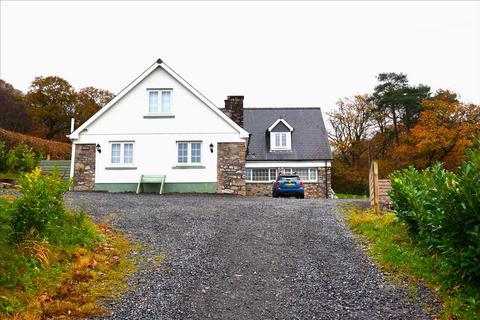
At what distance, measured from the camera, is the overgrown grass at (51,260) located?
5.12m

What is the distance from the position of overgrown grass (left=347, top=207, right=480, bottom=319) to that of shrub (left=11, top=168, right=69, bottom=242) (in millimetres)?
5699

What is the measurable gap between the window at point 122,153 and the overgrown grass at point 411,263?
1265 centimetres

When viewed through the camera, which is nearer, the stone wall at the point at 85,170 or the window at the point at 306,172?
the stone wall at the point at 85,170

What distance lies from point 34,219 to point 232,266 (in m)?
3.28

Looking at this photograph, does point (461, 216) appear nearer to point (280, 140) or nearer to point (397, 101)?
point (280, 140)

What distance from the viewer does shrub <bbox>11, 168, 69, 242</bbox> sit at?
644 centimetres

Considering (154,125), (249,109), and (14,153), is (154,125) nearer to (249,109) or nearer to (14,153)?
(14,153)

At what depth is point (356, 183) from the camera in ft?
132

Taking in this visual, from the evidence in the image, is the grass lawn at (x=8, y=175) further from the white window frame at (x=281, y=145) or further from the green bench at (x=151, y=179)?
the white window frame at (x=281, y=145)

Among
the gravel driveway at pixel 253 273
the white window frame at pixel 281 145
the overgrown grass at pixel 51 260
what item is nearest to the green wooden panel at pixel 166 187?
the gravel driveway at pixel 253 273

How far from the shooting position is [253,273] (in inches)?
266

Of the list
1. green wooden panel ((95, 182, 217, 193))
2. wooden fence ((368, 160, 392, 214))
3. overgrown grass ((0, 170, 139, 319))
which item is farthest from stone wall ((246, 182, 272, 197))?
overgrown grass ((0, 170, 139, 319))

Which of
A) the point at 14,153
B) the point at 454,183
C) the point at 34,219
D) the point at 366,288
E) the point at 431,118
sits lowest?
the point at 366,288

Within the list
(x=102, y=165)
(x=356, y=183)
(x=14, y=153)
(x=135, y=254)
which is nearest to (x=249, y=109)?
(x=356, y=183)
